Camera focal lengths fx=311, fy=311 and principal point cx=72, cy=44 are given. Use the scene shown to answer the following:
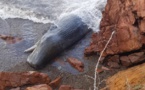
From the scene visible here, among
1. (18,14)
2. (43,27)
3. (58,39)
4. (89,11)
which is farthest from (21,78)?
(89,11)

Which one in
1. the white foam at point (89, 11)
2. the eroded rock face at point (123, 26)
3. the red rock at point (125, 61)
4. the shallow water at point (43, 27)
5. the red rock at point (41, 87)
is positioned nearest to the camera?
the red rock at point (41, 87)

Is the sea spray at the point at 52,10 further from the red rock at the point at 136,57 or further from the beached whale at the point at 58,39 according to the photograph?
the red rock at the point at 136,57

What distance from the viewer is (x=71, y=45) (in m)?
8.75

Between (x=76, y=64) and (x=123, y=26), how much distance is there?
1575mm

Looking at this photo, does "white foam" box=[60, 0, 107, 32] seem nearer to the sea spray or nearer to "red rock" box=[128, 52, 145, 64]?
the sea spray

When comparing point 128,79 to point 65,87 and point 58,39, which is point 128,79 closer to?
point 65,87

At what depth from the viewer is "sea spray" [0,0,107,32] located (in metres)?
9.97

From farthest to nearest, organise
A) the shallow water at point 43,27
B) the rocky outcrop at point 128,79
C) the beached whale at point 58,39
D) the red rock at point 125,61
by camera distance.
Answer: the beached whale at point 58,39
the shallow water at point 43,27
the red rock at point 125,61
the rocky outcrop at point 128,79

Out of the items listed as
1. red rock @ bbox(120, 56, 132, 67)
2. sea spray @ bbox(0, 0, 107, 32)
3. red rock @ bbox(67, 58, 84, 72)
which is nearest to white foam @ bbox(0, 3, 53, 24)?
sea spray @ bbox(0, 0, 107, 32)

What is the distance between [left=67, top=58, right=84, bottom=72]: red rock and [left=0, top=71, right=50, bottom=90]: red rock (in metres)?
0.89

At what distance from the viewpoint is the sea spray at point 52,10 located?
9969 millimetres

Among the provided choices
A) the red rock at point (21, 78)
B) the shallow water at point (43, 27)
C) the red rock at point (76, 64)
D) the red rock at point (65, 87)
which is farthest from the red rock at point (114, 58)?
the red rock at point (21, 78)

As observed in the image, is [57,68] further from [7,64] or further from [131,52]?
[131,52]

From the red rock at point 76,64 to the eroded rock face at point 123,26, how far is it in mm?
425
